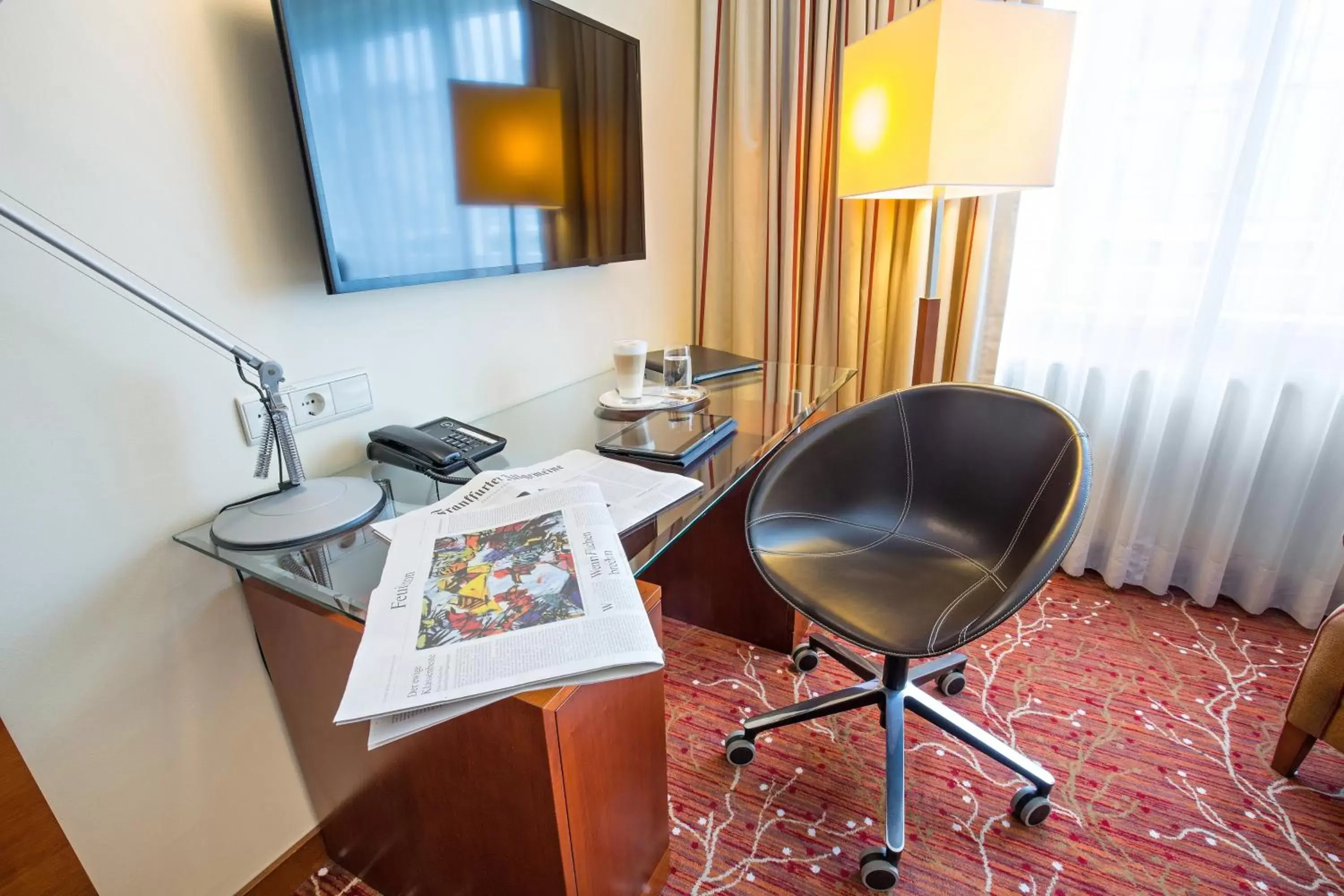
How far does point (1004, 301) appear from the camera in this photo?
1885 mm

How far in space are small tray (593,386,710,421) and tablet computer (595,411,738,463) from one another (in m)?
0.02

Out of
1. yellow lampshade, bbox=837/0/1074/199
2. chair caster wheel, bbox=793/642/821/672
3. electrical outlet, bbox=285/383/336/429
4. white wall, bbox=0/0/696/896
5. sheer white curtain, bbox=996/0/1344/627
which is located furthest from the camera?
chair caster wheel, bbox=793/642/821/672

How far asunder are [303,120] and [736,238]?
1.45m

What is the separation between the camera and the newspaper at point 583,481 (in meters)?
0.94

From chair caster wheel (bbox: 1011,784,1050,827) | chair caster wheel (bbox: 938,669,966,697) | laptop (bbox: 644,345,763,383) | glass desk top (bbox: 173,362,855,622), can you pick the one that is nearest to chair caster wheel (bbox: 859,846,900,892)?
chair caster wheel (bbox: 1011,784,1050,827)

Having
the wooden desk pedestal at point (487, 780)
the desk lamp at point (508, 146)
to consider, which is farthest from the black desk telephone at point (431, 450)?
the desk lamp at point (508, 146)

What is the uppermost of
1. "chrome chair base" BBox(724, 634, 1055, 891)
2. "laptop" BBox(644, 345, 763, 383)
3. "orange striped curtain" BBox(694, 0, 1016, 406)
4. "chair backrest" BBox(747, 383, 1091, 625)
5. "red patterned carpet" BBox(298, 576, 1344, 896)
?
"orange striped curtain" BBox(694, 0, 1016, 406)

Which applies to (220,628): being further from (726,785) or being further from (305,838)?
(726,785)

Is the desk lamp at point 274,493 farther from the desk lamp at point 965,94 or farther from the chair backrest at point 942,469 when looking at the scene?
the desk lamp at point 965,94

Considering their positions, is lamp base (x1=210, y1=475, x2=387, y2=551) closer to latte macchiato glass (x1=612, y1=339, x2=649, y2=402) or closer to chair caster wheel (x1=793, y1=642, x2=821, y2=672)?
latte macchiato glass (x1=612, y1=339, x2=649, y2=402)

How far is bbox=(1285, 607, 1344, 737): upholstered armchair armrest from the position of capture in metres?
1.20

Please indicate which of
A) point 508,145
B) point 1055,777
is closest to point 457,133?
point 508,145

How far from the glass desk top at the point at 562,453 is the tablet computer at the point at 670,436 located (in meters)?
0.02

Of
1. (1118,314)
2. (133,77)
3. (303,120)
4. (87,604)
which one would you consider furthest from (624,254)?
(1118,314)
